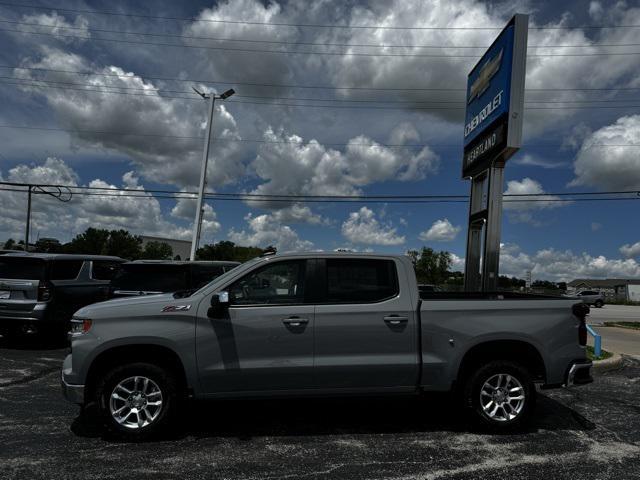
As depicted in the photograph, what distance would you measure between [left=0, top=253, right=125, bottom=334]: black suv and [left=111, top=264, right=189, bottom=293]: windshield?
1.40 feet

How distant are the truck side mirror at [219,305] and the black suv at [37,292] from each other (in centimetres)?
508

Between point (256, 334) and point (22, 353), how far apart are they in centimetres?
693

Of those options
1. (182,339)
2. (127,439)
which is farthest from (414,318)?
(127,439)

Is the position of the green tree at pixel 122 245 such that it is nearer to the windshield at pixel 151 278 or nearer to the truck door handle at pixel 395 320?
the windshield at pixel 151 278

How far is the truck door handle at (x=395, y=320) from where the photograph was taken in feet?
16.5

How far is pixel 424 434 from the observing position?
17.0 feet

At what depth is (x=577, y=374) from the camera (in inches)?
207

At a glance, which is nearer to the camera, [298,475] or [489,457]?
[298,475]

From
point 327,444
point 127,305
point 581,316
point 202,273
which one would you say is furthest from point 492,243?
point 127,305

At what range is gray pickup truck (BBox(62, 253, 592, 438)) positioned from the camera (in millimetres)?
4828

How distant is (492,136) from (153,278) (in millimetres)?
7107

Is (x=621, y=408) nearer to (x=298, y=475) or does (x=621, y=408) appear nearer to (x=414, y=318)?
(x=414, y=318)

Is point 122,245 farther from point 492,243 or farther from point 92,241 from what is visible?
point 492,243

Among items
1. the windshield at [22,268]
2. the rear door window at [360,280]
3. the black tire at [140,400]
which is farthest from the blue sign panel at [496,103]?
the windshield at [22,268]
